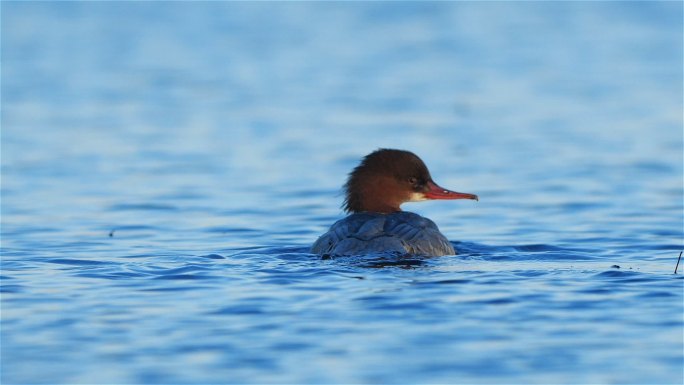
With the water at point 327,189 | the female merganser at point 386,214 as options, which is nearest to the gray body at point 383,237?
the female merganser at point 386,214

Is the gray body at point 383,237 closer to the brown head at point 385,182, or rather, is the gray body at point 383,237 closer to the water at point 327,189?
the water at point 327,189

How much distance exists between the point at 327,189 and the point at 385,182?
3044 millimetres

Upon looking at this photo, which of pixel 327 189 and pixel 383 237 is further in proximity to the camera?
pixel 327 189

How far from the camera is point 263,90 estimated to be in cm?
1970

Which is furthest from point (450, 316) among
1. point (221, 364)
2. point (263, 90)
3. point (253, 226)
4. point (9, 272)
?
point (263, 90)

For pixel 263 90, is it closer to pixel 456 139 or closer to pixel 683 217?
pixel 456 139

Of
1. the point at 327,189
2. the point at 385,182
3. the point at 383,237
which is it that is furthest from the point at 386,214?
the point at 327,189

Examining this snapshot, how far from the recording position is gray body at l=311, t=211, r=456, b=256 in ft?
31.3

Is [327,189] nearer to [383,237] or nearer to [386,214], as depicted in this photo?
[386,214]

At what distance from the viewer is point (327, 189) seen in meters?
13.8

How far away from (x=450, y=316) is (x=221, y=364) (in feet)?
5.04

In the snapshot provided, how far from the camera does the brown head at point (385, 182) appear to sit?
424 inches

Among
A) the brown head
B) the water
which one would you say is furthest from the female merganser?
the water

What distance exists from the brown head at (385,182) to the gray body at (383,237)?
2.58 feet
